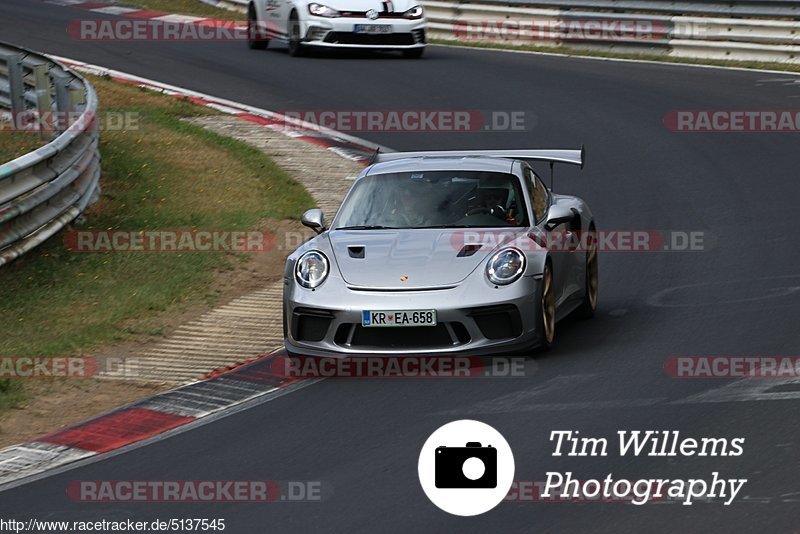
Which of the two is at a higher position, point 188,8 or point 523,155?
point 523,155

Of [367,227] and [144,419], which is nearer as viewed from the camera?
[144,419]

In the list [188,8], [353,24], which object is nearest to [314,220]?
[353,24]

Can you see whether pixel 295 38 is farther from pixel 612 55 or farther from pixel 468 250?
pixel 468 250

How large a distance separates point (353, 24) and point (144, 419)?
1593 centimetres

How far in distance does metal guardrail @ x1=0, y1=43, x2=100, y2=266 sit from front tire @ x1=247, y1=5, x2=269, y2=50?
9.64 m

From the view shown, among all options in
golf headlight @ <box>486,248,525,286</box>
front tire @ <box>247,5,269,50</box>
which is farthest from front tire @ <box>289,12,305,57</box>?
golf headlight @ <box>486,248,525,286</box>

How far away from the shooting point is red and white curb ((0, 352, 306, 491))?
785cm

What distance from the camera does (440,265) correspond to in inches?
362

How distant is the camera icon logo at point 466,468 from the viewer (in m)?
6.59

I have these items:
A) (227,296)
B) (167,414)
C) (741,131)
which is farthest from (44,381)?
(741,131)

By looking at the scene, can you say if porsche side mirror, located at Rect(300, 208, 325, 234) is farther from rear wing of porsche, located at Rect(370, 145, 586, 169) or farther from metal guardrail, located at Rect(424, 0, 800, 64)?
metal guardrail, located at Rect(424, 0, 800, 64)

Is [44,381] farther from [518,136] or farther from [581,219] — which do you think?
[518,136]

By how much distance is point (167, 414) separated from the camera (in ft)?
28.5

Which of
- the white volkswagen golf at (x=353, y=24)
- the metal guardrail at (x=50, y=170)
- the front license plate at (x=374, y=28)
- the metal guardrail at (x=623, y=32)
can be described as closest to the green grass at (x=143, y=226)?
the metal guardrail at (x=50, y=170)
